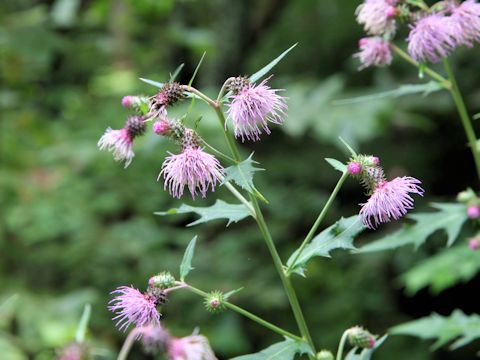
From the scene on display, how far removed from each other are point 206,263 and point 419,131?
Result: 2.57 m

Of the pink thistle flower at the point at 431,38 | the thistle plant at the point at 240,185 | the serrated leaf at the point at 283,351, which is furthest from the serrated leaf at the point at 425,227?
the serrated leaf at the point at 283,351

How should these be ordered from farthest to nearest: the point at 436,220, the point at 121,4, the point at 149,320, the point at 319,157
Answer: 1. the point at 121,4
2. the point at 319,157
3. the point at 436,220
4. the point at 149,320

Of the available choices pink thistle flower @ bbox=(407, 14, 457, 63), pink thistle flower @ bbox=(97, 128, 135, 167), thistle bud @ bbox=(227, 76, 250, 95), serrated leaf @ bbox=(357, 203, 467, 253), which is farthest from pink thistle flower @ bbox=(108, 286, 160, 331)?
pink thistle flower @ bbox=(407, 14, 457, 63)

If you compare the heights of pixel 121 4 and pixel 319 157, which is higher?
pixel 121 4

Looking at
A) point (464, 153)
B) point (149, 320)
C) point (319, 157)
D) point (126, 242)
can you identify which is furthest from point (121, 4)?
point (149, 320)

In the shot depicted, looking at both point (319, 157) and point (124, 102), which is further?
point (319, 157)

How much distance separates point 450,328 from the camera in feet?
6.93

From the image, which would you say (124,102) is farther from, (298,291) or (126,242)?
(298,291)

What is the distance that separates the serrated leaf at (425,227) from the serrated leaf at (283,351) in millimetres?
700

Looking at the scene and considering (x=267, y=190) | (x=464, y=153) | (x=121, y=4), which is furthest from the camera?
(x=121, y=4)

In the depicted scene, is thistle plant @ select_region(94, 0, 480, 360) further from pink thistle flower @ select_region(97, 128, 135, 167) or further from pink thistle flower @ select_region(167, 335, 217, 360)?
pink thistle flower @ select_region(167, 335, 217, 360)

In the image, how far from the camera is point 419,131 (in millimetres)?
5879

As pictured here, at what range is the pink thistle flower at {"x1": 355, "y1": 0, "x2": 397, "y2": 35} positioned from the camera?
2.03 m

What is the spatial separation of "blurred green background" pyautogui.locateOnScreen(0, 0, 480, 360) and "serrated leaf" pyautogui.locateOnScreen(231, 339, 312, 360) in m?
2.17
